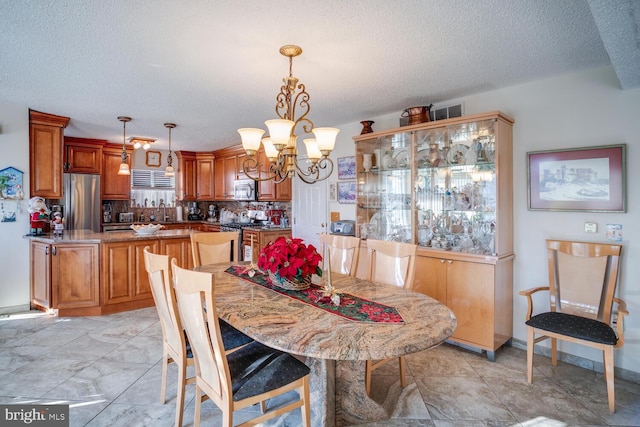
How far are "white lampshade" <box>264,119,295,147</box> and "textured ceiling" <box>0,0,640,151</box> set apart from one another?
2.02 feet

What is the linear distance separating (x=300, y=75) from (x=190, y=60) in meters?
0.90

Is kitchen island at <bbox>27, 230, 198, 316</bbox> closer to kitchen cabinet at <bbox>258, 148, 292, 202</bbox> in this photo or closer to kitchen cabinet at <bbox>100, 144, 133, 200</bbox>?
kitchen cabinet at <bbox>258, 148, 292, 202</bbox>

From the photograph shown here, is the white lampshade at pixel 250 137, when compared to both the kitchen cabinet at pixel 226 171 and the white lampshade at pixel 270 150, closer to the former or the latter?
the white lampshade at pixel 270 150

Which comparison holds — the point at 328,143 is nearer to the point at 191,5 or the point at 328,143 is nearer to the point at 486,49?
the point at 191,5

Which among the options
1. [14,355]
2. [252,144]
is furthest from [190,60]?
[14,355]

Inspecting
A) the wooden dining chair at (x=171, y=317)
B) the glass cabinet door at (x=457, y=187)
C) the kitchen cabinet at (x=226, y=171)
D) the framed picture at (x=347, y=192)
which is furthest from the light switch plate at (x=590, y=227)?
the kitchen cabinet at (x=226, y=171)

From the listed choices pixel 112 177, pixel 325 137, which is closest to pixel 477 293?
pixel 325 137

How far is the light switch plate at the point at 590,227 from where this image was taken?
2771 millimetres

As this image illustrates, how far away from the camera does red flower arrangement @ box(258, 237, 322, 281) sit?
209 cm

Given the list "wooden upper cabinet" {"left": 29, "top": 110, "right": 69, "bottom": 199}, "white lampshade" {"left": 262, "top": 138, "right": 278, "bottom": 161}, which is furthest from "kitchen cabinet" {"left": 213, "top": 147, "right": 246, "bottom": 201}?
"white lampshade" {"left": 262, "top": 138, "right": 278, "bottom": 161}

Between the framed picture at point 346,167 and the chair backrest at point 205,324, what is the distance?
10.8 ft

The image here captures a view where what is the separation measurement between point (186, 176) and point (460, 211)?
230 inches

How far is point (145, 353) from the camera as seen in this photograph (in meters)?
3.03

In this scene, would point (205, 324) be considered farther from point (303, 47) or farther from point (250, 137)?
point (303, 47)
